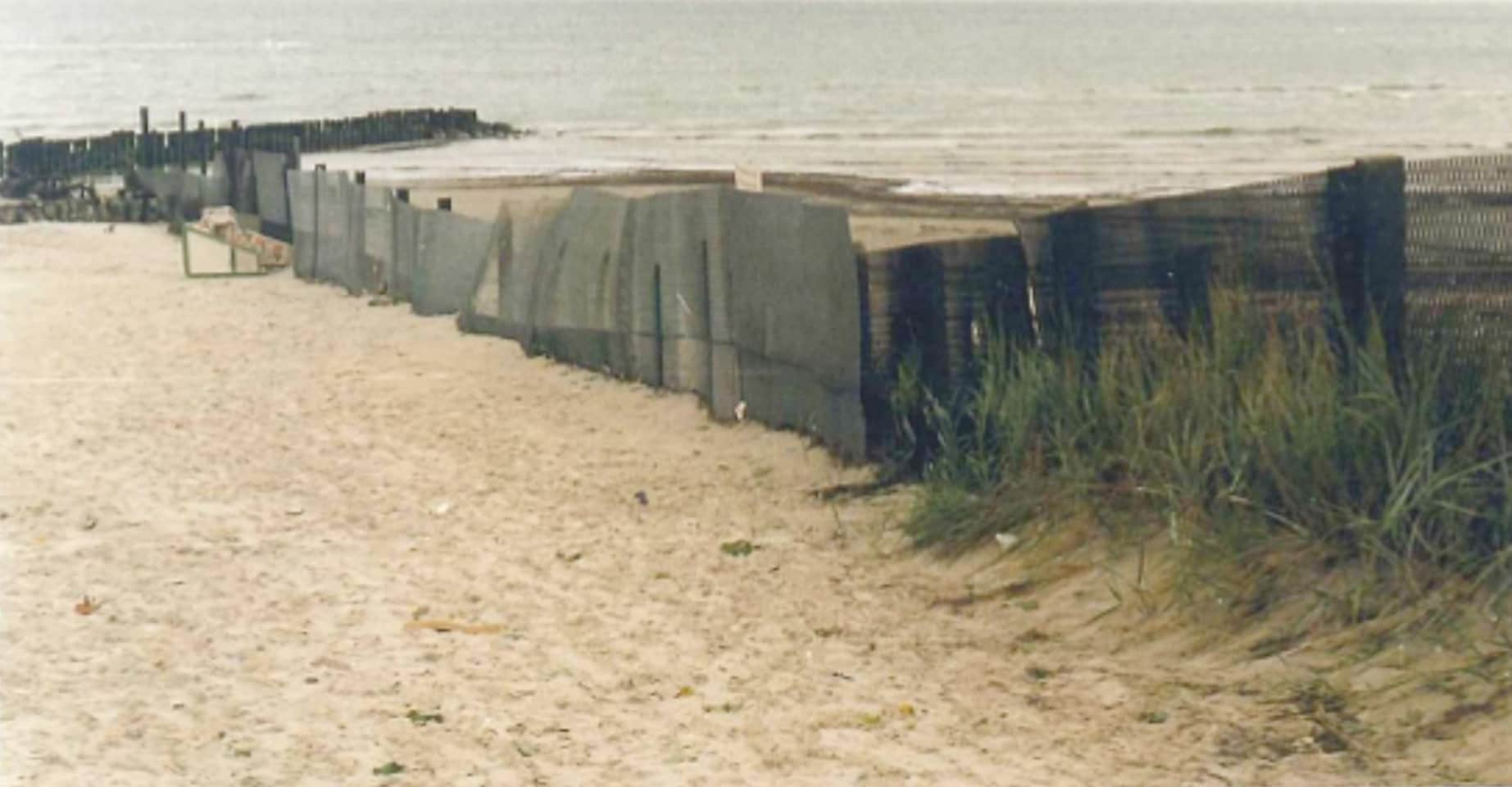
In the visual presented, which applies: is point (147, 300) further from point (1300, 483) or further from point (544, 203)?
point (1300, 483)

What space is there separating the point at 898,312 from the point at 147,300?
1134 cm

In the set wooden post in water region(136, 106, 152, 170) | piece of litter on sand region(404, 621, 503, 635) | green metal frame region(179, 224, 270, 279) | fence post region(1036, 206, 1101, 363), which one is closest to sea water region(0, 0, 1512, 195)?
wooden post in water region(136, 106, 152, 170)

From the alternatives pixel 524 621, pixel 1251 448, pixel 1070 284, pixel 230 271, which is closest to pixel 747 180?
pixel 1070 284

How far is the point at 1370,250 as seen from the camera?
28.4 feet

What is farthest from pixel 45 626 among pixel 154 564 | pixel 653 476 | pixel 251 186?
pixel 251 186

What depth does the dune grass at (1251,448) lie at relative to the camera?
25.5 feet

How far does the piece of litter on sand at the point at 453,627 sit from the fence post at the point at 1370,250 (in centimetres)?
375

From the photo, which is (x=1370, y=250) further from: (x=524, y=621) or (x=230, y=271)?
(x=230, y=271)

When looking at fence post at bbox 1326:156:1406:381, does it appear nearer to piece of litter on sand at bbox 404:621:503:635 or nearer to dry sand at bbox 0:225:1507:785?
dry sand at bbox 0:225:1507:785

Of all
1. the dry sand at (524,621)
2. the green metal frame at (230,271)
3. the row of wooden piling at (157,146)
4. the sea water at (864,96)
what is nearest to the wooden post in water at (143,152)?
the row of wooden piling at (157,146)

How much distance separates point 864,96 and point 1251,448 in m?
63.5

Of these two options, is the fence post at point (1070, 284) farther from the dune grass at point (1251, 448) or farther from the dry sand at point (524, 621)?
the dry sand at point (524, 621)

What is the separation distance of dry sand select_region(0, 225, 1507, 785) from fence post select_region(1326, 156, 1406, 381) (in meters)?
1.56

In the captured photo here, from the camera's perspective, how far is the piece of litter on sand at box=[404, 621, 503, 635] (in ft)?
28.7
